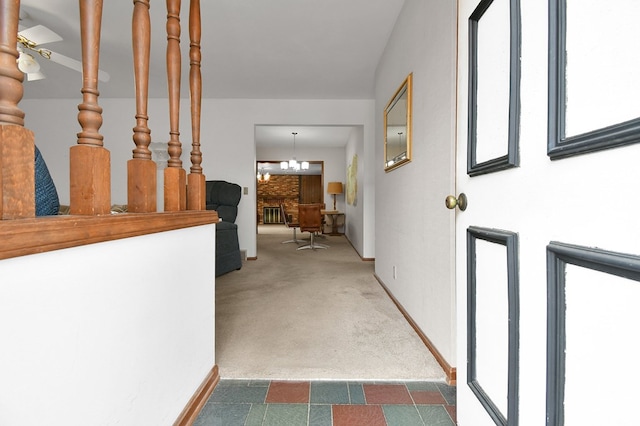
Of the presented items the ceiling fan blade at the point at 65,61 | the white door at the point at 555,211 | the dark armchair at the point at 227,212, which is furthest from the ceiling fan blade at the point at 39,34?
the white door at the point at 555,211

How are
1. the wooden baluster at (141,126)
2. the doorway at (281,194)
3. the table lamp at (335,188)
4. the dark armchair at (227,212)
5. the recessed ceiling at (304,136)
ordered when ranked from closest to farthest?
the wooden baluster at (141,126), the dark armchair at (227,212), the recessed ceiling at (304,136), the table lamp at (335,188), the doorway at (281,194)

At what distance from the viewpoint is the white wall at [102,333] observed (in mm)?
556

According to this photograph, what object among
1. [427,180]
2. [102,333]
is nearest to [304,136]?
[427,180]

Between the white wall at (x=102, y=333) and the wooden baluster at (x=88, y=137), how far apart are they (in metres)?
0.12

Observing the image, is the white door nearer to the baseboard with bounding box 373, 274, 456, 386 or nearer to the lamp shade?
the baseboard with bounding box 373, 274, 456, 386

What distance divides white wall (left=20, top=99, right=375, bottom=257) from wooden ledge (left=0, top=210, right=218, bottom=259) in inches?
161

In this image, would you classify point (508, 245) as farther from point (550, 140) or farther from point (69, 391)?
point (69, 391)

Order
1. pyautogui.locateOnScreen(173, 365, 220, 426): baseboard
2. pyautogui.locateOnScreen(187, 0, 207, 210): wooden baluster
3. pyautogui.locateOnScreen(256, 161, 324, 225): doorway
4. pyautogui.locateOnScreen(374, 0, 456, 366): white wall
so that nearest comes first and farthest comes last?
pyautogui.locateOnScreen(173, 365, 220, 426): baseboard, pyautogui.locateOnScreen(187, 0, 207, 210): wooden baluster, pyautogui.locateOnScreen(374, 0, 456, 366): white wall, pyautogui.locateOnScreen(256, 161, 324, 225): doorway

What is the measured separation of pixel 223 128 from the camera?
495 cm

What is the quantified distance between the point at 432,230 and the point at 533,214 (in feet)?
3.80

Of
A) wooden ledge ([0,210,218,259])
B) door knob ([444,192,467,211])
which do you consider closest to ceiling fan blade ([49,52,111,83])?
wooden ledge ([0,210,218,259])

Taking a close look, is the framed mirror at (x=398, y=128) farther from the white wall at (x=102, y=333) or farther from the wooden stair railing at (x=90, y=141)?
the white wall at (x=102, y=333)

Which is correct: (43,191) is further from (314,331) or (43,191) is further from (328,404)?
(314,331)

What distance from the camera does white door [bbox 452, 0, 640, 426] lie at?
0.48 metres
